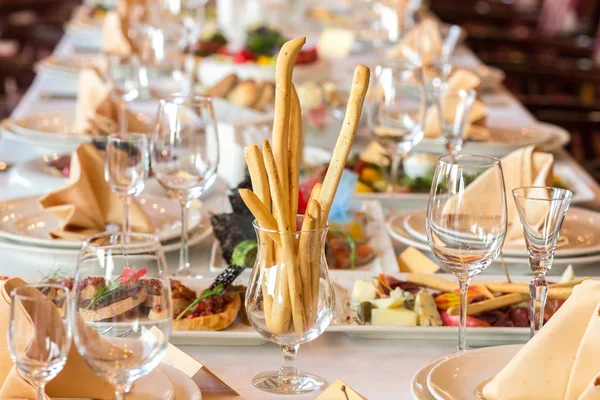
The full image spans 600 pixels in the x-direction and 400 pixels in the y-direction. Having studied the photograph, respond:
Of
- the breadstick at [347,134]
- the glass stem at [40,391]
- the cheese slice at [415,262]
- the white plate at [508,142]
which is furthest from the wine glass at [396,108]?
the glass stem at [40,391]

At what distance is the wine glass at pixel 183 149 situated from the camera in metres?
1.59

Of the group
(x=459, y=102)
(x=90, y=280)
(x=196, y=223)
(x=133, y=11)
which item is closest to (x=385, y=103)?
(x=459, y=102)

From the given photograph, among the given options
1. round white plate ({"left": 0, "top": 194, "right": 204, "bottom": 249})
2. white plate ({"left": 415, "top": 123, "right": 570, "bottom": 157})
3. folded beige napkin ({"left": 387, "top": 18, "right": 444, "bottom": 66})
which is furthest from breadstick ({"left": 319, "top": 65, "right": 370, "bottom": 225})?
folded beige napkin ({"left": 387, "top": 18, "right": 444, "bottom": 66})

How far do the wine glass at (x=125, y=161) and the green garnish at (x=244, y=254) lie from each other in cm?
20

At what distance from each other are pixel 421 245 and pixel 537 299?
0.51 meters

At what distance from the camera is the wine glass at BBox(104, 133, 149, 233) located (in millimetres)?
1562

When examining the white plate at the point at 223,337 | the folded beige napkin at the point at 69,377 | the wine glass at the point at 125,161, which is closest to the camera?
the folded beige napkin at the point at 69,377

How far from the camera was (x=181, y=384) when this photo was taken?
1071mm

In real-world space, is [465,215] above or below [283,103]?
below

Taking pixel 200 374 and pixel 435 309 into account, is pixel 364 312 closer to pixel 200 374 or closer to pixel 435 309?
pixel 435 309

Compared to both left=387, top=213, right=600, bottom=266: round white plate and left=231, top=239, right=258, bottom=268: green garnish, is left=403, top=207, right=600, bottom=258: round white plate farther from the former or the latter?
left=231, top=239, right=258, bottom=268: green garnish

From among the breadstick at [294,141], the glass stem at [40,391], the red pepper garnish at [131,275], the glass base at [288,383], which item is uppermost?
the breadstick at [294,141]

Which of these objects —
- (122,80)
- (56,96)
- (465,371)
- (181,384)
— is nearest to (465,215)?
(465,371)

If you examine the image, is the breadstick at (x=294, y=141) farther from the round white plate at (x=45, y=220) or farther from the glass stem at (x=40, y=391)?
the round white plate at (x=45, y=220)
